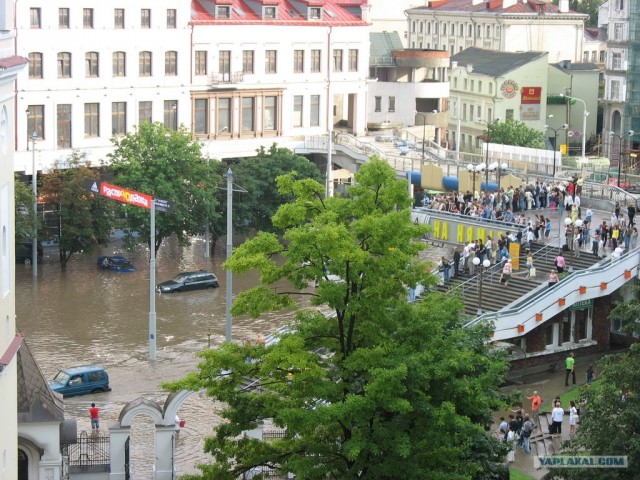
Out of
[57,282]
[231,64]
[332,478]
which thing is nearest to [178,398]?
[332,478]

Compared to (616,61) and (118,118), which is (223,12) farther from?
(616,61)

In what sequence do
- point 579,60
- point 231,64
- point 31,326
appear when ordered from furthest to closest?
point 579,60, point 231,64, point 31,326

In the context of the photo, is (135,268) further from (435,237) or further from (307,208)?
(307,208)

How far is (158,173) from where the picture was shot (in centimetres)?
8312

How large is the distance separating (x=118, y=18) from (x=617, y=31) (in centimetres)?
4408

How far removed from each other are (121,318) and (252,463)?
110ft

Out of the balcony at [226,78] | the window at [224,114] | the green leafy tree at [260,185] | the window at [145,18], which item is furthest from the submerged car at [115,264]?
the balcony at [226,78]

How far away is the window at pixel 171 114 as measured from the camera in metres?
96.4

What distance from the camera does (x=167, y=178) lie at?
83875mm

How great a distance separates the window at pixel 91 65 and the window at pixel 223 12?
32.4 ft

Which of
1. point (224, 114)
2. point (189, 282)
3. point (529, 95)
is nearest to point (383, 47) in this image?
point (529, 95)

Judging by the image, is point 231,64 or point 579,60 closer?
point 231,64

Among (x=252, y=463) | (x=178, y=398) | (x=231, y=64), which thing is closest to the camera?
(x=252, y=463)

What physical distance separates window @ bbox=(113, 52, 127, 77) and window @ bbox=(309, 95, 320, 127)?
14851mm
